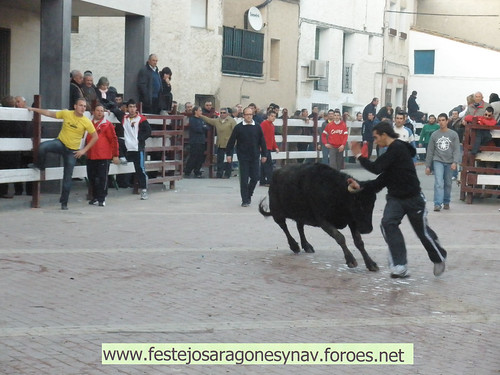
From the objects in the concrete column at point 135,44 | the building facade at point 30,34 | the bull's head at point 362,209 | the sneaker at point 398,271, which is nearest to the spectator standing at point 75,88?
the building facade at point 30,34

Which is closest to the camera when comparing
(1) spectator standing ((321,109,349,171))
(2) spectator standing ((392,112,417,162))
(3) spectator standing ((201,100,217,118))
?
(2) spectator standing ((392,112,417,162))

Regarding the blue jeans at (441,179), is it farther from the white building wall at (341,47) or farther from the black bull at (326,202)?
the white building wall at (341,47)

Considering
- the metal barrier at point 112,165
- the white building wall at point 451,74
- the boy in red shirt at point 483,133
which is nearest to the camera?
the metal barrier at point 112,165

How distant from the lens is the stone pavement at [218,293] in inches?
286

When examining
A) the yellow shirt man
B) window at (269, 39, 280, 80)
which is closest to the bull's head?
the yellow shirt man

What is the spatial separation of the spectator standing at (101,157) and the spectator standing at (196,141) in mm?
7620

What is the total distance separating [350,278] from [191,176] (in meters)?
14.7

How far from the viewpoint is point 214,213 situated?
16.2m

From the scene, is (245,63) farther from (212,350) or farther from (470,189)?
(212,350)

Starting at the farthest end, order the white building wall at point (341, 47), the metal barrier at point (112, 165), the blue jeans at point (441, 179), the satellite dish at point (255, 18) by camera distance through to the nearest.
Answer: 1. the white building wall at point (341, 47)
2. the satellite dish at point (255, 18)
3. the blue jeans at point (441, 179)
4. the metal barrier at point (112, 165)

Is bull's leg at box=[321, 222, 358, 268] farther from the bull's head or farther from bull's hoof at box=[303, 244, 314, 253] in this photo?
bull's hoof at box=[303, 244, 314, 253]

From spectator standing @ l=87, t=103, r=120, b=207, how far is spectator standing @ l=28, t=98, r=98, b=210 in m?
0.31

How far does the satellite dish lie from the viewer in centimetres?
3433

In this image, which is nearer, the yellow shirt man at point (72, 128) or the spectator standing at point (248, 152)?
the yellow shirt man at point (72, 128)
